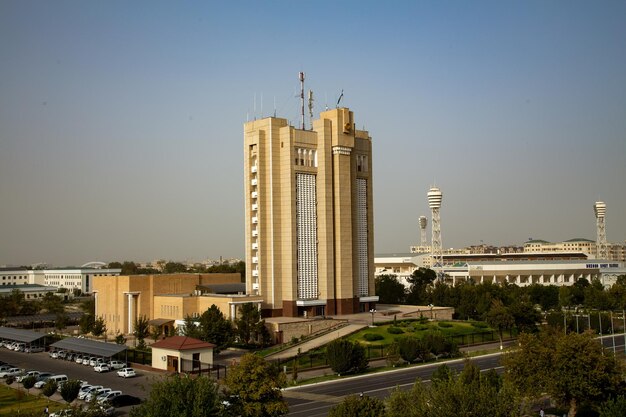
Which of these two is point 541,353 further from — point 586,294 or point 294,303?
point 586,294

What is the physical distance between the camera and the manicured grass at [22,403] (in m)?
51.8

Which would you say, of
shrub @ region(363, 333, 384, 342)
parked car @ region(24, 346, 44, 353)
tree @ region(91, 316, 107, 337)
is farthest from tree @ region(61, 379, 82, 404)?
tree @ region(91, 316, 107, 337)

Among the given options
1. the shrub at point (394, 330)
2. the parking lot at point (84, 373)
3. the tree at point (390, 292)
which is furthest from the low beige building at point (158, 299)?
the tree at point (390, 292)

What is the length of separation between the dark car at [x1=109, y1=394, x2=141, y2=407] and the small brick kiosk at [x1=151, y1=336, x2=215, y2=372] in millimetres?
12183

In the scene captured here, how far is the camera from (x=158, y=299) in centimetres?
9725

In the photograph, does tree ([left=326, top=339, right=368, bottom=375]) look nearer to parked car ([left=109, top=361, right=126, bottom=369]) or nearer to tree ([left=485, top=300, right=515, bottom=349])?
parked car ([left=109, top=361, right=126, bottom=369])

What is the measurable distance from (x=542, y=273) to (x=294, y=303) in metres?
94.8

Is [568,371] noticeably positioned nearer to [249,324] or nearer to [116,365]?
[249,324]

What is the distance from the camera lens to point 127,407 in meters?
52.2

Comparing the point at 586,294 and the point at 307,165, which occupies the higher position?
the point at 307,165

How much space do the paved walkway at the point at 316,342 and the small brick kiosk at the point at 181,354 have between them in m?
8.34

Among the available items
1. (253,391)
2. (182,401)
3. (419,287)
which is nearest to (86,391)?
(253,391)

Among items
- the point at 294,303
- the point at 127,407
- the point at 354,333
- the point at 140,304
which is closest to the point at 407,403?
the point at 127,407

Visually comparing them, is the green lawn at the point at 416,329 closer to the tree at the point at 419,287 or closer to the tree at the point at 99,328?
the tree at the point at 419,287
